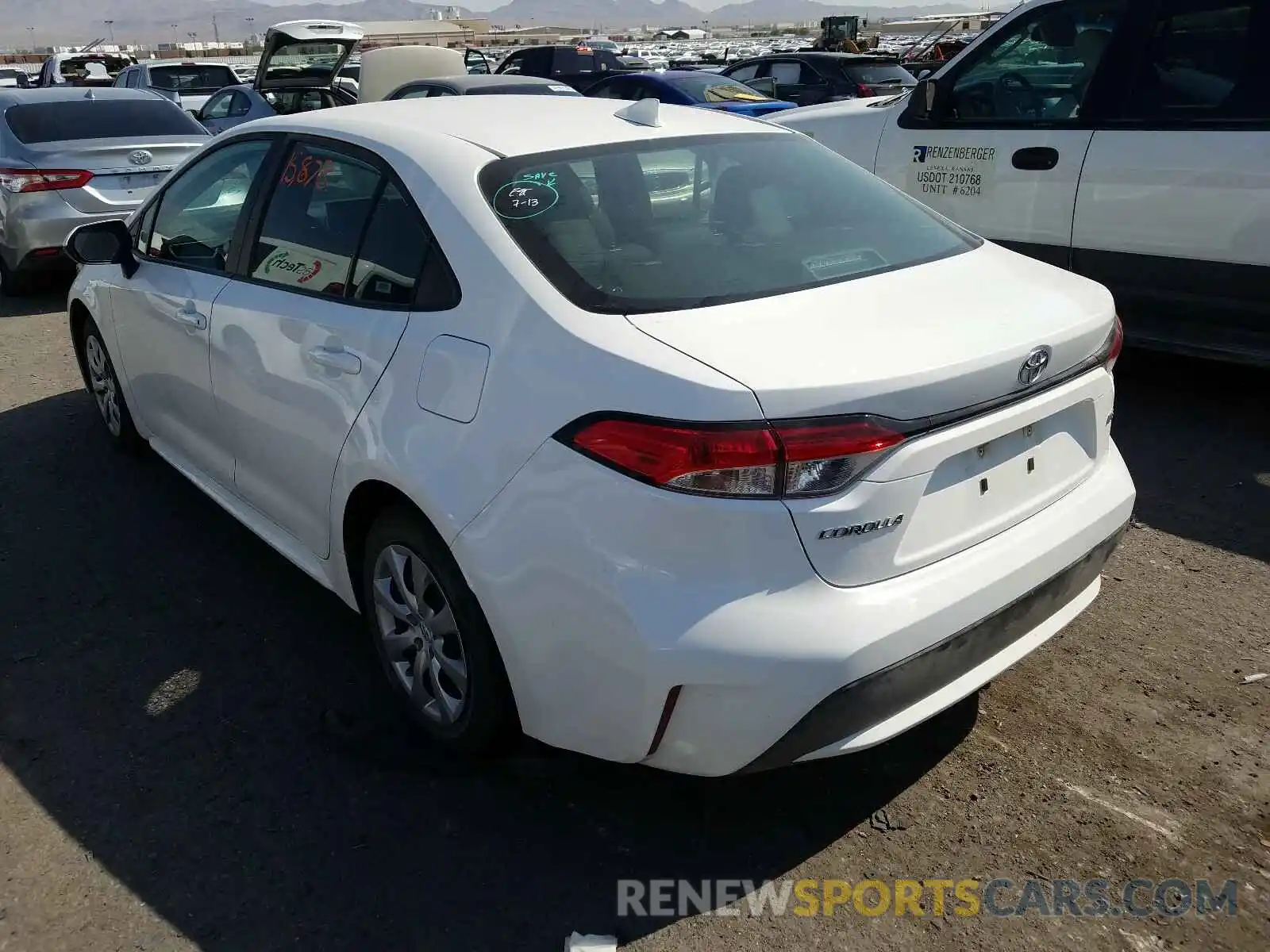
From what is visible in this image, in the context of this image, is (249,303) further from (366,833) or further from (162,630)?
(366,833)

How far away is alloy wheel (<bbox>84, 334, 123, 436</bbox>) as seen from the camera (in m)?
4.96

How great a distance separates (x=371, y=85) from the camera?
1469 cm

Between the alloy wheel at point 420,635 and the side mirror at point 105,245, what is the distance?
7.10 ft

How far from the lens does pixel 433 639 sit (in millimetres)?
2844

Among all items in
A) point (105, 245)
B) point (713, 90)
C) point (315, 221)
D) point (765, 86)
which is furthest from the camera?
point (765, 86)

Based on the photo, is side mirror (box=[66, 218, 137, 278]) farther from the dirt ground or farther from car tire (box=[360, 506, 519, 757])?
car tire (box=[360, 506, 519, 757])

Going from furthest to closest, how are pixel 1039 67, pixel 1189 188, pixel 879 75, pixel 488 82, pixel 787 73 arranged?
pixel 787 73 → pixel 879 75 → pixel 488 82 → pixel 1039 67 → pixel 1189 188

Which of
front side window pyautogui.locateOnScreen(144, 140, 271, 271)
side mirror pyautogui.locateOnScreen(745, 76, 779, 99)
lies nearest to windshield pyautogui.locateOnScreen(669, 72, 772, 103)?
side mirror pyautogui.locateOnScreen(745, 76, 779, 99)

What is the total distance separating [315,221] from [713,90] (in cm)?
1037

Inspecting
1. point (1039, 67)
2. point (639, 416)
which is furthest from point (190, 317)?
point (1039, 67)

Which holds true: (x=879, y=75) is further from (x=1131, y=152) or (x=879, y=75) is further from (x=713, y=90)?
(x=1131, y=152)

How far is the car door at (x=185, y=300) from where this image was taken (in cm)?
375

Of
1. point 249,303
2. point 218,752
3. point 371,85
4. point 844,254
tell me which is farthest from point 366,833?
point 371,85

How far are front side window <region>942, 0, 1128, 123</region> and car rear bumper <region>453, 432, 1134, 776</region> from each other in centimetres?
369
